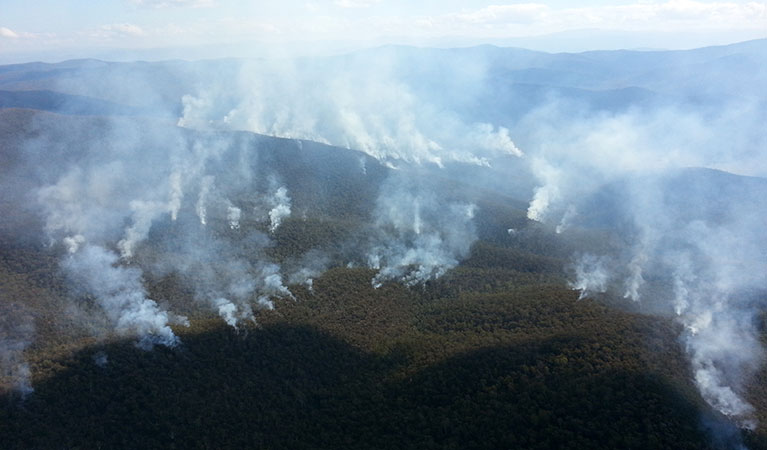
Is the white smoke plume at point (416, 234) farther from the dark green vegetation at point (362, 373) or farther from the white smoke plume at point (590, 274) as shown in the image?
the white smoke plume at point (590, 274)

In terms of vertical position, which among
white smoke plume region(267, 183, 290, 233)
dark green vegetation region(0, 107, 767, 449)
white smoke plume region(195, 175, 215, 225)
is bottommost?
dark green vegetation region(0, 107, 767, 449)

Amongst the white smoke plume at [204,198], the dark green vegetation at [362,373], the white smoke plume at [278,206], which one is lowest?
the dark green vegetation at [362,373]

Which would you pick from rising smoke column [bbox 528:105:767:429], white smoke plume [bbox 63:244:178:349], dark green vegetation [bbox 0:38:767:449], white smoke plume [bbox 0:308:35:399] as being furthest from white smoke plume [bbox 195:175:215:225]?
rising smoke column [bbox 528:105:767:429]

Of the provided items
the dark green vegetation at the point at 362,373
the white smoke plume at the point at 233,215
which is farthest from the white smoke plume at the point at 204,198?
the dark green vegetation at the point at 362,373

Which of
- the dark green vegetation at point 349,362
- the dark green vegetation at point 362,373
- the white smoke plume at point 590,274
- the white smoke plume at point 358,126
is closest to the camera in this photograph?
the dark green vegetation at point 362,373

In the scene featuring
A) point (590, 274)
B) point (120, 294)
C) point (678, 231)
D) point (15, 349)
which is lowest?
point (678, 231)

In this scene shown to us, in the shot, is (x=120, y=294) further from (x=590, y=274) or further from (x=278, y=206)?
(x=590, y=274)

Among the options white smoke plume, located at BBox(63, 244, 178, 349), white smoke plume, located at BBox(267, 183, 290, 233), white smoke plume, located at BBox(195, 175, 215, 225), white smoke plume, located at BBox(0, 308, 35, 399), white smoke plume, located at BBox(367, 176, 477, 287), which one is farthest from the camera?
white smoke plume, located at BBox(267, 183, 290, 233)

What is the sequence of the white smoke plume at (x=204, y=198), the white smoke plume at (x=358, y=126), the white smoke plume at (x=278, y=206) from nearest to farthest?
the white smoke plume at (x=204, y=198)
the white smoke plume at (x=278, y=206)
the white smoke plume at (x=358, y=126)

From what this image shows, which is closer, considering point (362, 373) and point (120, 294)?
point (362, 373)

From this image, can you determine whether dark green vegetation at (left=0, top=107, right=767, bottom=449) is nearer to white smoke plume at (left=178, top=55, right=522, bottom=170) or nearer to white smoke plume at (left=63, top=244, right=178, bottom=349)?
white smoke plume at (left=63, top=244, right=178, bottom=349)

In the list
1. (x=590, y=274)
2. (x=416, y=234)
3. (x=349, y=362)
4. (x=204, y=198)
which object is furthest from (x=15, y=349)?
(x=590, y=274)
